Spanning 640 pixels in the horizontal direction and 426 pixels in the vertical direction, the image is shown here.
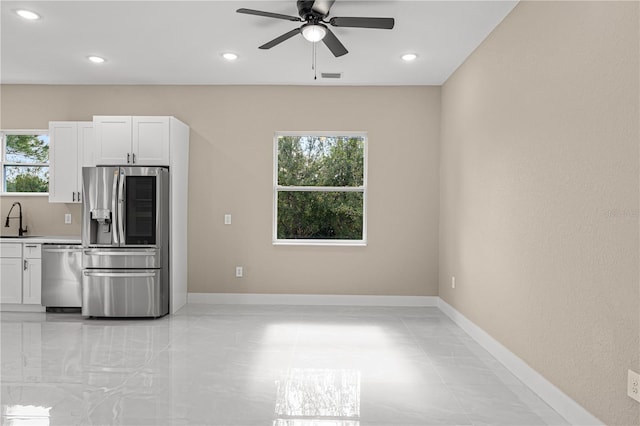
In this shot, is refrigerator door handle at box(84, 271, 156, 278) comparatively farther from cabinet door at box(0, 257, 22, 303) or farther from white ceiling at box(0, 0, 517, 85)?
white ceiling at box(0, 0, 517, 85)

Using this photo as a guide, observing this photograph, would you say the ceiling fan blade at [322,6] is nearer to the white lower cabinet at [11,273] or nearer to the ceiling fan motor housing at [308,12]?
the ceiling fan motor housing at [308,12]

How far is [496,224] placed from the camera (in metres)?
3.54

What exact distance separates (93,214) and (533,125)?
14.4ft

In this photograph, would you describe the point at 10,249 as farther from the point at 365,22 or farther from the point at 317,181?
the point at 365,22

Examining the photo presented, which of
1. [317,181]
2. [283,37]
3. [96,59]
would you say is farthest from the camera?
[317,181]

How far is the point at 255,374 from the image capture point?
122 inches

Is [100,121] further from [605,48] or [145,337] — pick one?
[605,48]

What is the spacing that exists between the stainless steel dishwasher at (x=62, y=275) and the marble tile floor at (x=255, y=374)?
0.73 feet

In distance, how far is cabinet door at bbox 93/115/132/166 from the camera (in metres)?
4.86

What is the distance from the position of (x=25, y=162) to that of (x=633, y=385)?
6532 millimetres

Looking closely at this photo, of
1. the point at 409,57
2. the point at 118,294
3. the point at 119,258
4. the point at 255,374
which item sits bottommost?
the point at 255,374

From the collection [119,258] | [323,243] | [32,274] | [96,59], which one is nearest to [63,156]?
[96,59]

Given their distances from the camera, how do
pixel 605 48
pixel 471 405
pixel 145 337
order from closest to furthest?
1. pixel 605 48
2. pixel 471 405
3. pixel 145 337

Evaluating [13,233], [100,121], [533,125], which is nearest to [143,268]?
[100,121]
